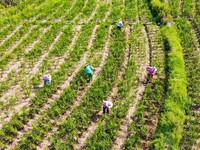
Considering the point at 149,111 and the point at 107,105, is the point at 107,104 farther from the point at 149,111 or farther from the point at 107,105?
the point at 149,111

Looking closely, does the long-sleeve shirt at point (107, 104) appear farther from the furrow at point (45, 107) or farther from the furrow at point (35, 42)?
the furrow at point (35, 42)

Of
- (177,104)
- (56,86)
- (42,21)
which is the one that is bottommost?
(177,104)

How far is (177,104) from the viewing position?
1221cm

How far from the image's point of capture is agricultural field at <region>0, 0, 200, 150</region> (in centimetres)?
1116

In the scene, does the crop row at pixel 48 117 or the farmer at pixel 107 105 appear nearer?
the crop row at pixel 48 117

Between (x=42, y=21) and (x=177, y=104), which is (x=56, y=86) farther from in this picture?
(x=42, y=21)

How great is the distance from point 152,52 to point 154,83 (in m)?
3.15

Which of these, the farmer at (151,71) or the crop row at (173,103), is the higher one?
the farmer at (151,71)

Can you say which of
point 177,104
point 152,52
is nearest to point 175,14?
point 152,52

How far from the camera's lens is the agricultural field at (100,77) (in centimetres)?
1116

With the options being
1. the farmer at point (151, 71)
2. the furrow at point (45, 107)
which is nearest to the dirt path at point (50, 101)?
the furrow at point (45, 107)

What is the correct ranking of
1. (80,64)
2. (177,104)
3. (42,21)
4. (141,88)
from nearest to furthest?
(177,104)
(141,88)
(80,64)
(42,21)

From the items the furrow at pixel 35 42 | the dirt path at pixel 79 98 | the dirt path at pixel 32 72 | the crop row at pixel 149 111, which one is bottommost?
the crop row at pixel 149 111

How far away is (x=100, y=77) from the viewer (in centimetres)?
1420
